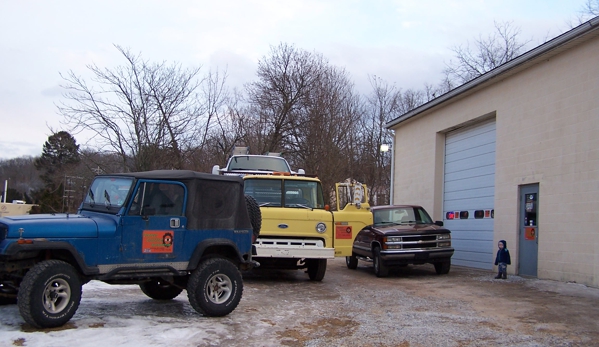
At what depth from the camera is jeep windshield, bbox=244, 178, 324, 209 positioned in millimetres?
12219

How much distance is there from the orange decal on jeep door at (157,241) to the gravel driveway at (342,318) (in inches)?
36.4

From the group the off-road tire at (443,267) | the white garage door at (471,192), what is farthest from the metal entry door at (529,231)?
the off-road tire at (443,267)

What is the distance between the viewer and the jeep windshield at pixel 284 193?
12.2 m

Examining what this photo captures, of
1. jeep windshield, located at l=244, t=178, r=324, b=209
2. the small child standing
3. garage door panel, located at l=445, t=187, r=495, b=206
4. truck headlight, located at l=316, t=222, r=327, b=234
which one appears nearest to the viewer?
truck headlight, located at l=316, t=222, r=327, b=234

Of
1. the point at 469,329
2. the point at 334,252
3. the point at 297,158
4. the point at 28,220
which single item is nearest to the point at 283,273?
the point at 334,252

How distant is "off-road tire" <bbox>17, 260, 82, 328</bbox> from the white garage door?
11901 millimetres

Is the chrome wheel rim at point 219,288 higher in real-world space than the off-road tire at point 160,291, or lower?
higher

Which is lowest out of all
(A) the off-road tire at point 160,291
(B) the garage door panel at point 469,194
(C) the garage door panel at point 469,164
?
(A) the off-road tire at point 160,291

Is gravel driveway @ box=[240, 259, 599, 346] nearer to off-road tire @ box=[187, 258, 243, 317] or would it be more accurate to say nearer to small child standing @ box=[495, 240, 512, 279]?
small child standing @ box=[495, 240, 512, 279]

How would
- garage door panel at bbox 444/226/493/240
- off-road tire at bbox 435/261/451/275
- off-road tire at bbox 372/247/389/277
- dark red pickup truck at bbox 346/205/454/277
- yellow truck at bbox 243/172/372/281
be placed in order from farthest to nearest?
1. garage door panel at bbox 444/226/493/240
2. off-road tire at bbox 435/261/451/275
3. off-road tire at bbox 372/247/389/277
4. dark red pickup truck at bbox 346/205/454/277
5. yellow truck at bbox 243/172/372/281

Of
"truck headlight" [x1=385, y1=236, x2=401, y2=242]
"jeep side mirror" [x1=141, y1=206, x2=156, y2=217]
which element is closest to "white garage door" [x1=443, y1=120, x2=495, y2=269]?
"truck headlight" [x1=385, y1=236, x2=401, y2=242]

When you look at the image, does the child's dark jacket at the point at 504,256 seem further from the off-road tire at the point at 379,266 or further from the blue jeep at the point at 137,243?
the blue jeep at the point at 137,243

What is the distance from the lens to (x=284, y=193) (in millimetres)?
12297

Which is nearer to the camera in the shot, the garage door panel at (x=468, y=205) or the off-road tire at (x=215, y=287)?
the off-road tire at (x=215, y=287)
